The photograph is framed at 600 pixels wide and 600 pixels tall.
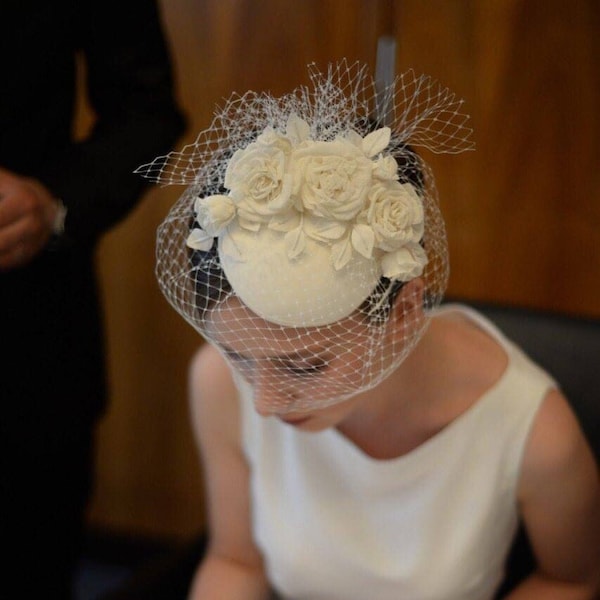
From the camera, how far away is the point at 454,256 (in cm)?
180

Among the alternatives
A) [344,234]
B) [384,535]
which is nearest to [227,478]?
[384,535]

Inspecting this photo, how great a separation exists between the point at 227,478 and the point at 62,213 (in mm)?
436

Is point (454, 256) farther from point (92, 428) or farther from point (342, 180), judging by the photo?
point (342, 180)

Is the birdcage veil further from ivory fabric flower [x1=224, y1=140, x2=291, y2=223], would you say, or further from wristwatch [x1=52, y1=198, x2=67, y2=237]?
wristwatch [x1=52, y1=198, x2=67, y2=237]

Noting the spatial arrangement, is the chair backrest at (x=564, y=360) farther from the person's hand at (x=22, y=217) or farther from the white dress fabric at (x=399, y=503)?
the person's hand at (x=22, y=217)

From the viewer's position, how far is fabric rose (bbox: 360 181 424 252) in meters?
0.83

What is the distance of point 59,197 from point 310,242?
47cm

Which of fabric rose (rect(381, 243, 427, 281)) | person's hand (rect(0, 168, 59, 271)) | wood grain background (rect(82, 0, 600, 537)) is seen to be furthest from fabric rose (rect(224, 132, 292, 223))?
wood grain background (rect(82, 0, 600, 537))

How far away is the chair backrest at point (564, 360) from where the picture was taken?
1.24m

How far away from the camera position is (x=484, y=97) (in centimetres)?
166

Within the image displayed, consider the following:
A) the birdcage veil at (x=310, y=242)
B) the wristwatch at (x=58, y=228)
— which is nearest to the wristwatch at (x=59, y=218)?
the wristwatch at (x=58, y=228)

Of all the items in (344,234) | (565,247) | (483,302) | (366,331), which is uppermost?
(344,234)

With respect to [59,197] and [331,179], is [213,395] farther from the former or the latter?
[331,179]

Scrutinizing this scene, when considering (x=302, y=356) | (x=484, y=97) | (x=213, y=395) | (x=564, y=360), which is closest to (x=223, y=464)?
(x=213, y=395)
